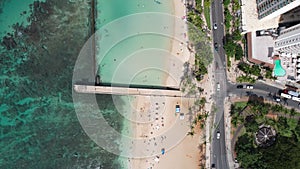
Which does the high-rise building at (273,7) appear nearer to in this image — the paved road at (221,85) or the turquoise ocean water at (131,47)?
the paved road at (221,85)

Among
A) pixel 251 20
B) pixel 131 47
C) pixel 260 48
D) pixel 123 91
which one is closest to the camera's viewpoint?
pixel 251 20

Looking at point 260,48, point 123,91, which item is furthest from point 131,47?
point 260,48

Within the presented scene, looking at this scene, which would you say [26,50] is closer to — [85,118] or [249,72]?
[85,118]

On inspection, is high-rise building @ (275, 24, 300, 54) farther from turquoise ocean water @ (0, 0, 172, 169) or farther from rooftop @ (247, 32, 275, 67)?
turquoise ocean water @ (0, 0, 172, 169)

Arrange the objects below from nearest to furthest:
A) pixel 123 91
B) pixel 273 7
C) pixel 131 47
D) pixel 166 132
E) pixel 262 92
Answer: pixel 273 7 < pixel 123 91 < pixel 166 132 < pixel 262 92 < pixel 131 47

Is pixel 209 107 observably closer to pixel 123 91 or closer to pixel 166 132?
pixel 166 132

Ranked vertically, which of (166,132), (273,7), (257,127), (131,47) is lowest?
(166,132)

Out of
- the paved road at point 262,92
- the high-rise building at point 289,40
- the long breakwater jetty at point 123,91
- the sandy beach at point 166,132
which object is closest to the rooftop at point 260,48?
the high-rise building at point 289,40
